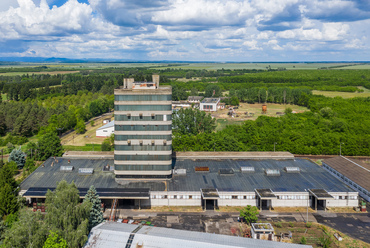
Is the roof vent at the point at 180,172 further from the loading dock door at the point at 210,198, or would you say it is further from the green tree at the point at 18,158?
the green tree at the point at 18,158

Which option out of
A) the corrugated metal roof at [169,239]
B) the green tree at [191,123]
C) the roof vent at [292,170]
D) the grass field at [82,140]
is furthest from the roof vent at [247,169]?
the grass field at [82,140]

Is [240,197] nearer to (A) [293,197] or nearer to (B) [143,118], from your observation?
(A) [293,197]

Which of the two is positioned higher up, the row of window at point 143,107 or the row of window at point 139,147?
the row of window at point 143,107

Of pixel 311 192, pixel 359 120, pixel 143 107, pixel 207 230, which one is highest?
pixel 143 107

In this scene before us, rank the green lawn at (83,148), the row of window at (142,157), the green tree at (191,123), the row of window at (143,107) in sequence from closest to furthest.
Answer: the row of window at (143,107) → the row of window at (142,157) → the green lawn at (83,148) → the green tree at (191,123)

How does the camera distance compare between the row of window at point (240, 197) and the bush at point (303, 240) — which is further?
the row of window at point (240, 197)

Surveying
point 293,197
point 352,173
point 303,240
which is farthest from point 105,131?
point 303,240

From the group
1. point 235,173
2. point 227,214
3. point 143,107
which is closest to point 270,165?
point 235,173

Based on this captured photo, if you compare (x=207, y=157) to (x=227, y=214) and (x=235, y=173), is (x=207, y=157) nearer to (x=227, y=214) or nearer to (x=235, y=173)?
(x=235, y=173)
